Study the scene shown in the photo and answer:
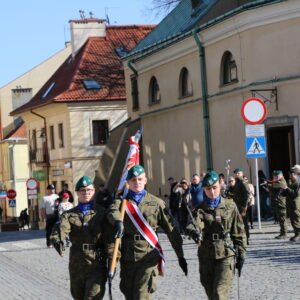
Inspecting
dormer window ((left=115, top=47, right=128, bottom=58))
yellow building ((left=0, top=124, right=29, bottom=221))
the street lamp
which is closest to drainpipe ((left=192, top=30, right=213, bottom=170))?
dormer window ((left=115, top=47, right=128, bottom=58))

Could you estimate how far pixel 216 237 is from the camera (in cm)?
1028

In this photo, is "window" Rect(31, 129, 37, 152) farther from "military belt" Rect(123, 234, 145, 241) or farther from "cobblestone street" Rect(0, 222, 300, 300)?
"military belt" Rect(123, 234, 145, 241)

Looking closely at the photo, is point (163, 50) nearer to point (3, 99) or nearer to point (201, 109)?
point (201, 109)

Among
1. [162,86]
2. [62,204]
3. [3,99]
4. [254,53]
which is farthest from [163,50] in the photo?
[3,99]

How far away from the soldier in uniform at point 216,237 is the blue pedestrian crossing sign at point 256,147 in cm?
1380

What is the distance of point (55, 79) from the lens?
63.4 meters

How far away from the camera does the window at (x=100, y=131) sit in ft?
194

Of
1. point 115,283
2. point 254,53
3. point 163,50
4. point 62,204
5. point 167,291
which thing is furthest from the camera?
point 163,50

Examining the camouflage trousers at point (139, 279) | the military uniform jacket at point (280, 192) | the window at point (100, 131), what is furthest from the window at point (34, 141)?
the camouflage trousers at point (139, 279)

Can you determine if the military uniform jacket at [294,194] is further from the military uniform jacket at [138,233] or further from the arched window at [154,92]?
the arched window at [154,92]

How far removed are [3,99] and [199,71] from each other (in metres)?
48.1

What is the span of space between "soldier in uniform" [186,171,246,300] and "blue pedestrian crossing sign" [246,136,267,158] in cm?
1380

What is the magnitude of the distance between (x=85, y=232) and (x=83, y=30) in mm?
51789

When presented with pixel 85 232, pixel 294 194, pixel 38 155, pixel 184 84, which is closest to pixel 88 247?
pixel 85 232
